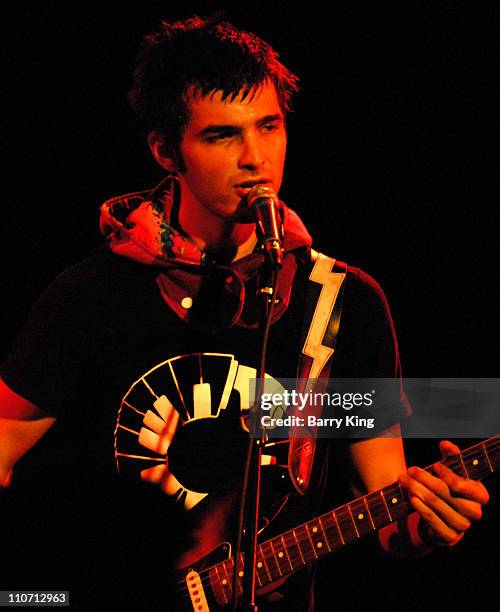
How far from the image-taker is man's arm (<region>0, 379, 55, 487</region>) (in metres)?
2.08

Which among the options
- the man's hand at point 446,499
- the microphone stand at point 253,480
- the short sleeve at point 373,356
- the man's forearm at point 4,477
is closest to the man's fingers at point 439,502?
the man's hand at point 446,499

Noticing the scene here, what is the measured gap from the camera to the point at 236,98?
2.06 m

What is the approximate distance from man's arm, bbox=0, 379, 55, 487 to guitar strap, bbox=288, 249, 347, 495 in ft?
2.42

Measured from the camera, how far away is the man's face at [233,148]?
6.45ft

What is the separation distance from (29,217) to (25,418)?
1002 millimetres

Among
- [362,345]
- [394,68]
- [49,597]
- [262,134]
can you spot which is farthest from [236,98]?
[49,597]

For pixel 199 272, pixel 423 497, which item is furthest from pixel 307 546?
pixel 199 272

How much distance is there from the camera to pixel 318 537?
79.4 inches

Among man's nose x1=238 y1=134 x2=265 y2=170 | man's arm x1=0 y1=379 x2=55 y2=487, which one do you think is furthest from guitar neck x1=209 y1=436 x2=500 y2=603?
man's nose x1=238 y1=134 x2=265 y2=170

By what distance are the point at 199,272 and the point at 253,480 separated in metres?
0.83

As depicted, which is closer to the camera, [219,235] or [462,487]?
[462,487]

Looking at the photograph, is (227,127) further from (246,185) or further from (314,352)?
(314,352)

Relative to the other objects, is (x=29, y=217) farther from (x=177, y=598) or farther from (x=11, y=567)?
(x=177, y=598)

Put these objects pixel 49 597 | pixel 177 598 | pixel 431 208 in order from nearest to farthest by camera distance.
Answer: pixel 177 598 < pixel 49 597 < pixel 431 208
